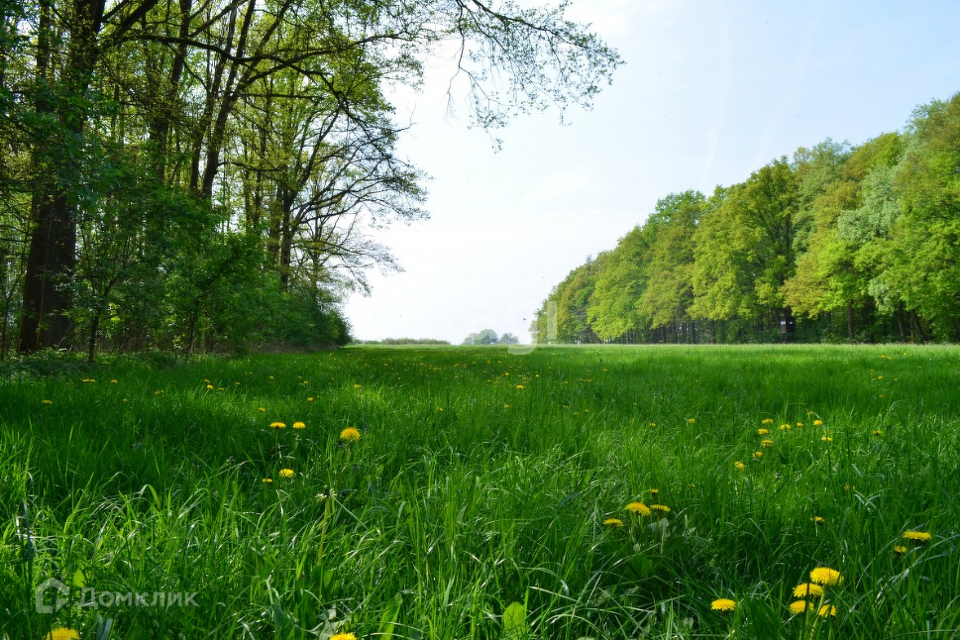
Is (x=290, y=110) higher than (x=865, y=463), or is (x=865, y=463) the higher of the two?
(x=290, y=110)

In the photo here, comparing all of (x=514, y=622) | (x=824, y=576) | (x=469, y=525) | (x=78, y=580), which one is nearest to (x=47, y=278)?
(x=78, y=580)

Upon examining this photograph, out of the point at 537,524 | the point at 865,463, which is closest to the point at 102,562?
the point at 537,524

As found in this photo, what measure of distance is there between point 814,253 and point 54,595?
37.0 metres

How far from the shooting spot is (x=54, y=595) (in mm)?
1113

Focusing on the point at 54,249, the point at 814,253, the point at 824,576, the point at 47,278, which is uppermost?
the point at 814,253

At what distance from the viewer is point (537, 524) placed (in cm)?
164

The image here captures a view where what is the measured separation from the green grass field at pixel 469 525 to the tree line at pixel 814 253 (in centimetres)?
2891

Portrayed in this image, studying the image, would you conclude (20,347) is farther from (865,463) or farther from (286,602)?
(865,463)

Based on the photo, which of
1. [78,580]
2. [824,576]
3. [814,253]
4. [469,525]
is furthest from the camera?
[814,253]

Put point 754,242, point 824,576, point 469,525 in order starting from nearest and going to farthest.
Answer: point 824,576 → point 469,525 → point 754,242

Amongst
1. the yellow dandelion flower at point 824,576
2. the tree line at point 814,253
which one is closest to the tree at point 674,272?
the tree line at point 814,253

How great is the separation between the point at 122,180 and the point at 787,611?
23.9 feet

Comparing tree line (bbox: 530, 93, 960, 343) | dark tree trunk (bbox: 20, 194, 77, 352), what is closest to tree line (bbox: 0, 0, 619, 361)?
dark tree trunk (bbox: 20, 194, 77, 352)

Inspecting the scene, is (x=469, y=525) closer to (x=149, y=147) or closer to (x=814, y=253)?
(x=149, y=147)
